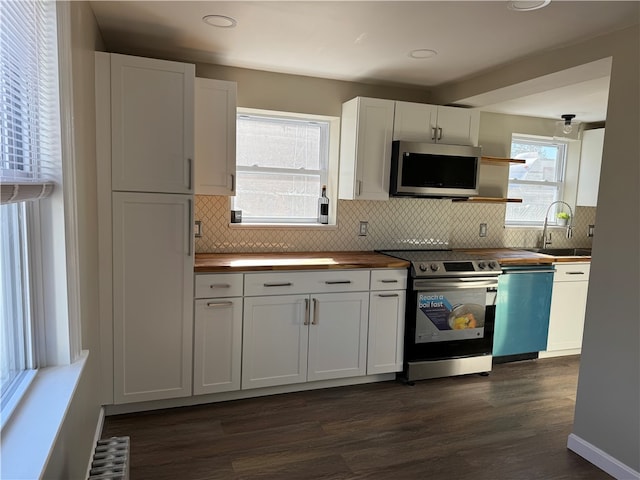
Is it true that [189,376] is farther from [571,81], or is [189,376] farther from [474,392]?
[571,81]

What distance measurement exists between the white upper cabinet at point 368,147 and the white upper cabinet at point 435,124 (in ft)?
0.33

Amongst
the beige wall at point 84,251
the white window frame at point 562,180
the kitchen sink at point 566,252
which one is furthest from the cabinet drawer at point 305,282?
the kitchen sink at point 566,252

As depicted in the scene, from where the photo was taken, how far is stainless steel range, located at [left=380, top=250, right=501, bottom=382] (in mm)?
3469

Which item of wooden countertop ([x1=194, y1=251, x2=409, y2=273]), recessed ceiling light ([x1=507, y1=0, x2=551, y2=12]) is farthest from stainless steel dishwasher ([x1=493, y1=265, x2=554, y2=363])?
recessed ceiling light ([x1=507, y1=0, x2=551, y2=12])

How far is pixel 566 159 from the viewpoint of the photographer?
4867 mm

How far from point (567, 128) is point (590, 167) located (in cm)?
87

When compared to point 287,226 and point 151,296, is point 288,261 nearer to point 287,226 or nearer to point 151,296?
point 287,226

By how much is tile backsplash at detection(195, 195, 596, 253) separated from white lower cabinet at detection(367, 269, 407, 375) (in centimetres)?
63

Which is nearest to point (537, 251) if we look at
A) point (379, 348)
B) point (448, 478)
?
point (379, 348)

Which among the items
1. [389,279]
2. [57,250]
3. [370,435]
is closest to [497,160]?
Result: [389,279]

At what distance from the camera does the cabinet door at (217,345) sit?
297cm

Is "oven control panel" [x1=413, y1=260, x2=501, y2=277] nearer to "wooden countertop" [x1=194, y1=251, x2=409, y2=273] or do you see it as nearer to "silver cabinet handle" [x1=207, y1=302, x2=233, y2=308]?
"wooden countertop" [x1=194, y1=251, x2=409, y2=273]

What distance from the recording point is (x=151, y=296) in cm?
282

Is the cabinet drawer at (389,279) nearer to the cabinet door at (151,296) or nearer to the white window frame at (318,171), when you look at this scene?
the white window frame at (318,171)
